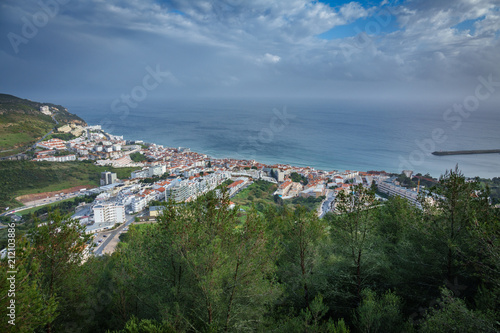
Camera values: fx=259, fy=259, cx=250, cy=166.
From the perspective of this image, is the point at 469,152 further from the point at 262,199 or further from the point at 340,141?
the point at 262,199

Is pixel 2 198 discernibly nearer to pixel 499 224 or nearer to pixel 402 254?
pixel 402 254

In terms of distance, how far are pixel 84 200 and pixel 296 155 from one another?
2255 centimetres

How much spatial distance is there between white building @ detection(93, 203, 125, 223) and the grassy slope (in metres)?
6.01

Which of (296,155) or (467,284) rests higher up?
(296,155)

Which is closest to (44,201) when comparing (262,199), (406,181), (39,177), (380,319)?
(39,177)

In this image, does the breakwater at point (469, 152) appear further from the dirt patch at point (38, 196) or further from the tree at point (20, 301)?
the dirt patch at point (38, 196)

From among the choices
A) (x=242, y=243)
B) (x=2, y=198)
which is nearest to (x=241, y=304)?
(x=242, y=243)

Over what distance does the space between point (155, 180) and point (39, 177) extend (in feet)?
28.6

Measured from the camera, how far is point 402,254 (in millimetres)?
4477

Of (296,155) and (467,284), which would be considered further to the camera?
(296,155)

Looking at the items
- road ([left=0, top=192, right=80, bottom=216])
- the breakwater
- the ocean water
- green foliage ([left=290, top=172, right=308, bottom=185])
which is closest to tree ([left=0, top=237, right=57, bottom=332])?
road ([left=0, top=192, right=80, bottom=216])

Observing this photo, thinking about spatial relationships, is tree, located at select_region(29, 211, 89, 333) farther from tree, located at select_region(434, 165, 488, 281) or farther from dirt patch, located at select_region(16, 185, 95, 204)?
dirt patch, located at select_region(16, 185, 95, 204)

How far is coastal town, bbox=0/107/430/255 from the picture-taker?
15.9 meters

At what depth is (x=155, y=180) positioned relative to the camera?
23844mm
